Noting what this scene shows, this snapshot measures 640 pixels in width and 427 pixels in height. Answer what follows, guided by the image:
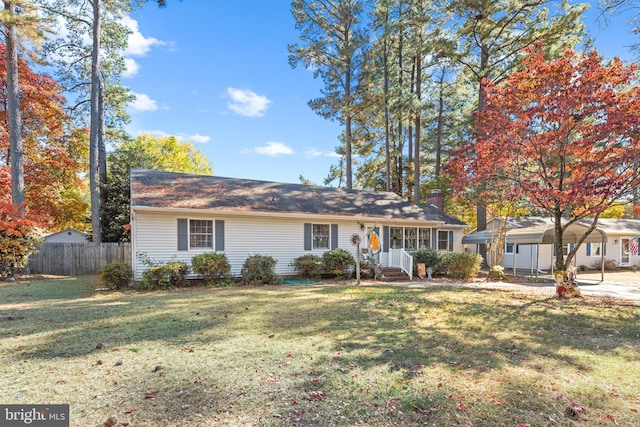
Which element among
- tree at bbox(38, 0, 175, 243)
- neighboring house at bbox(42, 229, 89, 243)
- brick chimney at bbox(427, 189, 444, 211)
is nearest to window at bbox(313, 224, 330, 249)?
brick chimney at bbox(427, 189, 444, 211)

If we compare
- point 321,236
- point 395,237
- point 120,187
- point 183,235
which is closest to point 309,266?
point 321,236

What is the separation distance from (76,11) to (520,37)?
24.3 m

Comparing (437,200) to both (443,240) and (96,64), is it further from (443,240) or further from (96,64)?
(96,64)

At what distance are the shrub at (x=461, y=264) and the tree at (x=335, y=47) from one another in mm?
9092

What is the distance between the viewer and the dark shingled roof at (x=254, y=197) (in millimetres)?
11906

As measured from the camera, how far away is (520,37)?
17.8 metres

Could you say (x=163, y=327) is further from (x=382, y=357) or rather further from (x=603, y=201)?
(x=603, y=201)

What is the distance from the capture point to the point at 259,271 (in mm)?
11656

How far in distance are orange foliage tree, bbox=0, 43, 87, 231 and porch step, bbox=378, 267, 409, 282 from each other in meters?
17.3

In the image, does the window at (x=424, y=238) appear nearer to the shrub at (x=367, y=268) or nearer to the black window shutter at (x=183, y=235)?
the shrub at (x=367, y=268)

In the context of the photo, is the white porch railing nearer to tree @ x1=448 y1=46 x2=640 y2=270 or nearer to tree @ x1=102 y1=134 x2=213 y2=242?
tree @ x1=448 y1=46 x2=640 y2=270

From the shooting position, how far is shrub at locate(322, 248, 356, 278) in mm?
13078

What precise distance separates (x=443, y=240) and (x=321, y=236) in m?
8.70

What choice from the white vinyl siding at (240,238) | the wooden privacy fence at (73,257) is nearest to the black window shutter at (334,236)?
the white vinyl siding at (240,238)
